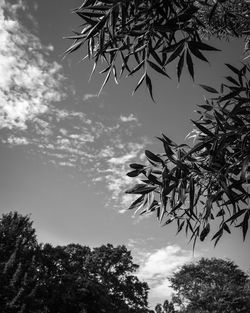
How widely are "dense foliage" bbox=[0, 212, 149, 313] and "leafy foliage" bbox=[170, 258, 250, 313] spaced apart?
7034 millimetres

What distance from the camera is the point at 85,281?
1481 inches

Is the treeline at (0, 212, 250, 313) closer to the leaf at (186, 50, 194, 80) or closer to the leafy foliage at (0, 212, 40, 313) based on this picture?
the leafy foliage at (0, 212, 40, 313)

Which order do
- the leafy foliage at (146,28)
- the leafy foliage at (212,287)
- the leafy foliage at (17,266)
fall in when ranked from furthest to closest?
the leafy foliage at (212,287) → the leafy foliage at (17,266) → the leafy foliage at (146,28)

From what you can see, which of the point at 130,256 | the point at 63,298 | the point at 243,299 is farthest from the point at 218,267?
the point at 63,298

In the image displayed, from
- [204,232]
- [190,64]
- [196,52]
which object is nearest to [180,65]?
[190,64]

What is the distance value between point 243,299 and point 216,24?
41.6m

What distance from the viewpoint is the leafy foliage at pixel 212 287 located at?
127 ft

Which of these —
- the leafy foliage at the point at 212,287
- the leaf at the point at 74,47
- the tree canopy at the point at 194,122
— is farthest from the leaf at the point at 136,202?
the leafy foliage at the point at 212,287

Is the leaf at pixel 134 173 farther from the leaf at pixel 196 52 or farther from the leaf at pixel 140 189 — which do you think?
the leaf at pixel 196 52

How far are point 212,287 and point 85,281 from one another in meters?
17.5

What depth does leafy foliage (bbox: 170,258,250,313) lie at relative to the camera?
38.6 m

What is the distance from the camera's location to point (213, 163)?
12.6ft

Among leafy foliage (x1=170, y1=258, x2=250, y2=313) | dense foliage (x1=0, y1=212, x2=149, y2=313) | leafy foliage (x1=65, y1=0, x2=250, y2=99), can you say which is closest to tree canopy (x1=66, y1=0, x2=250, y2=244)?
leafy foliage (x1=65, y1=0, x2=250, y2=99)

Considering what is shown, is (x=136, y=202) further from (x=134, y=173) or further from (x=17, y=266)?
(x=17, y=266)
